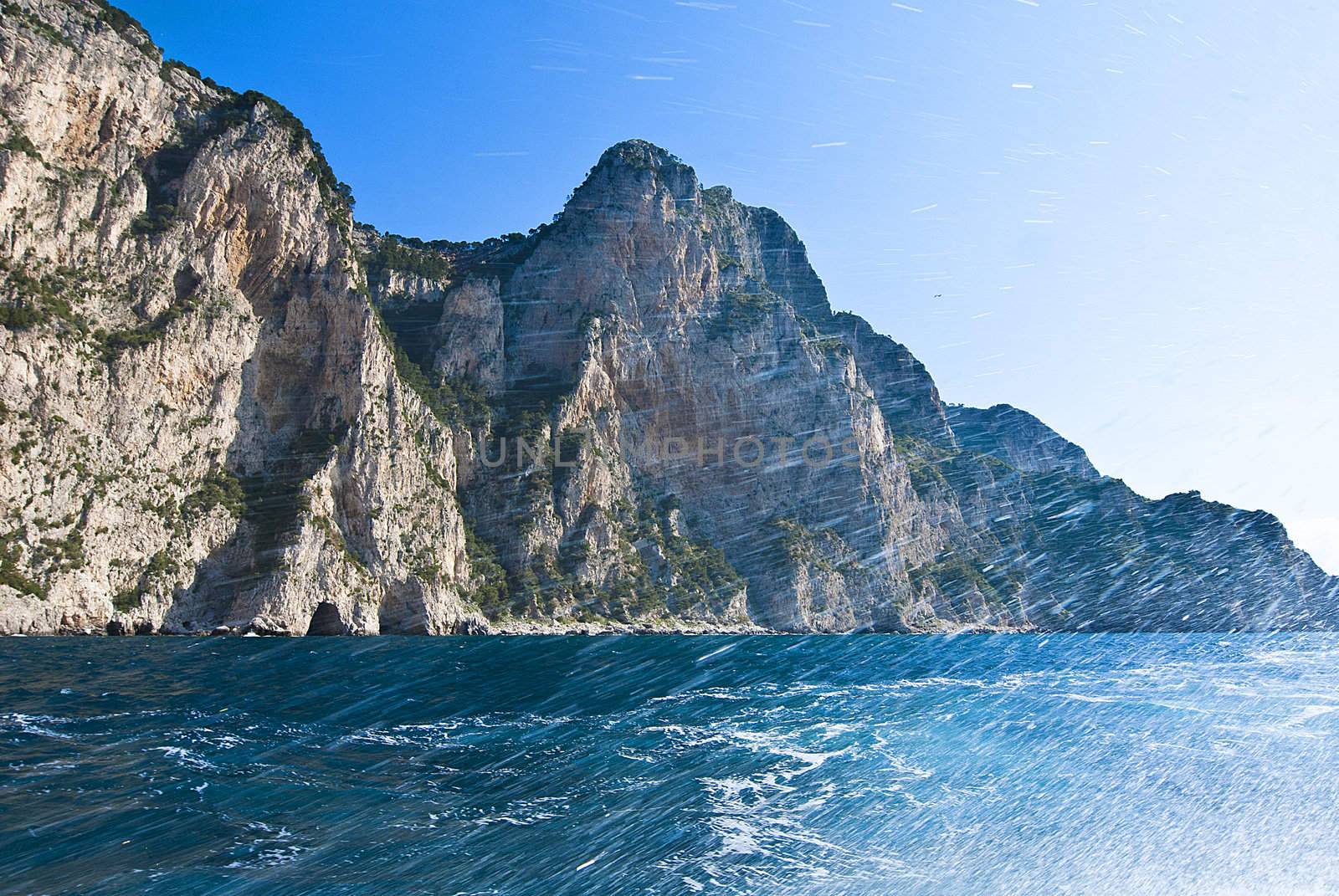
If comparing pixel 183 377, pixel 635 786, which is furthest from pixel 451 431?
pixel 635 786

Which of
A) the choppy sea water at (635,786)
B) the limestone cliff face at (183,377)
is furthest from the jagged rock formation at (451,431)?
the choppy sea water at (635,786)

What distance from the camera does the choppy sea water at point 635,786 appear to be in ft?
36.1

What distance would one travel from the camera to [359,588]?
61.3m

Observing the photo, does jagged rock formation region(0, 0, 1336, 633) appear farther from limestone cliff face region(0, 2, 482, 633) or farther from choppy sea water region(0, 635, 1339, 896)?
choppy sea water region(0, 635, 1339, 896)

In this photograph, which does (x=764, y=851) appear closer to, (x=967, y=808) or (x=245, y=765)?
(x=967, y=808)

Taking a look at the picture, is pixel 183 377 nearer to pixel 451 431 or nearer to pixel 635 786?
pixel 451 431

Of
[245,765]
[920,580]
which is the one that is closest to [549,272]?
[920,580]

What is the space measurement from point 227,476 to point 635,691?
40484 mm

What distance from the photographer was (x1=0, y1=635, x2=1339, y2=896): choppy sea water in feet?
36.1

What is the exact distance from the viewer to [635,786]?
15.6 meters

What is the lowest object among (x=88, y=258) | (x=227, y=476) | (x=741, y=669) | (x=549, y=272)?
(x=741, y=669)

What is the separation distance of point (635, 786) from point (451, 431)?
7140cm

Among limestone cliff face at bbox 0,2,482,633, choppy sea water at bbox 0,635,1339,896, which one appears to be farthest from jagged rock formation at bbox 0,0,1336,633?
choppy sea water at bbox 0,635,1339,896

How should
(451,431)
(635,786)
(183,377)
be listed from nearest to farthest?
(635,786), (183,377), (451,431)
